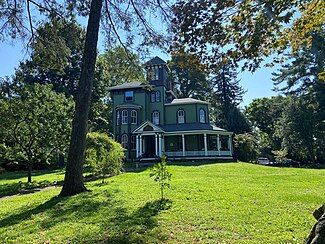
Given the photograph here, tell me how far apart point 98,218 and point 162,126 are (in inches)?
1082

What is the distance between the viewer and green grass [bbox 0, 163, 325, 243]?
6.41 m

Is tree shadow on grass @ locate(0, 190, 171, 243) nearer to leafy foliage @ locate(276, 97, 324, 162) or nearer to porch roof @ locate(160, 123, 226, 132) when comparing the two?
porch roof @ locate(160, 123, 226, 132)

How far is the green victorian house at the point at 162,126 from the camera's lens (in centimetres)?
3331

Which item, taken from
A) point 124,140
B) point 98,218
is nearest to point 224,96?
point 124,140

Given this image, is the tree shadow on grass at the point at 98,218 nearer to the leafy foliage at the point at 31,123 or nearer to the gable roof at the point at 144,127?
the leafy foliage at the point at 31,123

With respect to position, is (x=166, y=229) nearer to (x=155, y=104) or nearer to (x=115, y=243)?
(x=115, y=243)

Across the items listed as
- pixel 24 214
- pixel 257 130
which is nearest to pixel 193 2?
pixel 24 214

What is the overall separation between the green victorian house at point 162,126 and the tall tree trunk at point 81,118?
801 inches

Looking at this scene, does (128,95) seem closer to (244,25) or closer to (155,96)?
(155,96)

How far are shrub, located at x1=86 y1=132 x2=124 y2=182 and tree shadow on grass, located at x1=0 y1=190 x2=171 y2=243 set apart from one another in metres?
5.95

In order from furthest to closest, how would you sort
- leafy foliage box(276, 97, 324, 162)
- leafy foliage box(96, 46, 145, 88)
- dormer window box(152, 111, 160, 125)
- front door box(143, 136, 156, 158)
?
leafy foliage box(276, 97, 324, 162), dormer window box(152, 111, 160, 125), front door box(143, 136, 156, 158), leafy foliage box(96, 46, 145, 88)

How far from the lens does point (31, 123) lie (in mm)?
20375

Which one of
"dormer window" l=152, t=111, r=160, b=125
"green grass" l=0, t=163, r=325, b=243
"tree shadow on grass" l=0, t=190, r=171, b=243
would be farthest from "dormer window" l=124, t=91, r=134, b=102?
"tree shadow on grass" l=0, t=190, r=171, b=243

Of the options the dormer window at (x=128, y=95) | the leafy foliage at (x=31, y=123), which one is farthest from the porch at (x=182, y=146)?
the leafy foliage at (x=31, y=123)
